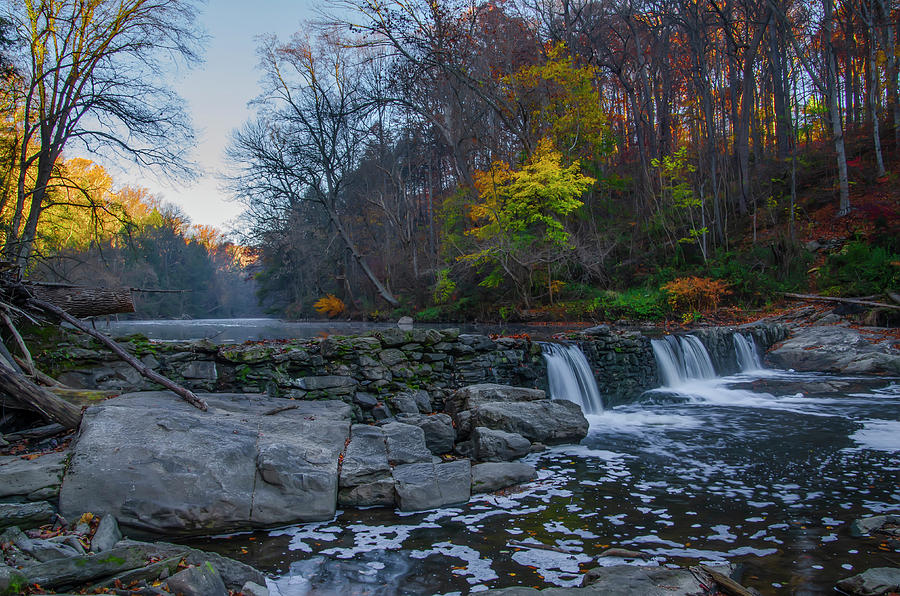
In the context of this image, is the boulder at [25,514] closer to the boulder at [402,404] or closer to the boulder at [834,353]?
the boulder at [402,404]

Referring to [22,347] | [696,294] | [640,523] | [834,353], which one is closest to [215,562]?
[640,523]

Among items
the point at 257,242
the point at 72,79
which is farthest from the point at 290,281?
the point at 72,79

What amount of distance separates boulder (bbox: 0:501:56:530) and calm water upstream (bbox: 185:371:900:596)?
1300 millimetres

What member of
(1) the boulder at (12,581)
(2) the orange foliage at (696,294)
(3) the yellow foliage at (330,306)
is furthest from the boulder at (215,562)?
(3) the yellow foliage at (330,306)

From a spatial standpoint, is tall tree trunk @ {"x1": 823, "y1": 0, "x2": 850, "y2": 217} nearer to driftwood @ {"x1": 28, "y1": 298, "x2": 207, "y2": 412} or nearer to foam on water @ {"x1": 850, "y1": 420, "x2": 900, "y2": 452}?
foam on water @ {"x1": 850, "y1": 420, "x2": 900, "y2": 452}

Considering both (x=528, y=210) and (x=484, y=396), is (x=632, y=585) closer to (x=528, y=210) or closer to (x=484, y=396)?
(x=484, y=396)

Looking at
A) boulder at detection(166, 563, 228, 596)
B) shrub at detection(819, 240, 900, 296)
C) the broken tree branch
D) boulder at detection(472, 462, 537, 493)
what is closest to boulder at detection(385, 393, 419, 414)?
boulder at detection(472, 462, 537, 493)

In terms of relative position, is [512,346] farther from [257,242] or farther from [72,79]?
[257,242]

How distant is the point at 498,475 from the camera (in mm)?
6027

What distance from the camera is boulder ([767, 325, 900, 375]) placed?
12.4 m

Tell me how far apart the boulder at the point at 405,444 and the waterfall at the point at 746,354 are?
1145 cm

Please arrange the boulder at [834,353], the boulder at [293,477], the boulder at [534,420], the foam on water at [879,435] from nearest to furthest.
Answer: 1. the boulder at [293,477]
2. the foam on water at [879,435]
3. the boulder at [534,420]
4. the boulder at [834,353]

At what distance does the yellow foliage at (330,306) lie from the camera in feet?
114

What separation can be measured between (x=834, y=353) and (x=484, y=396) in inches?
419
